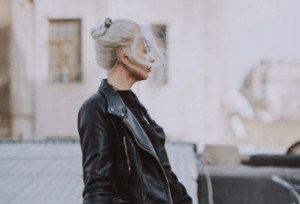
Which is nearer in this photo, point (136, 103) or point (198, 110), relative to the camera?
point (136, 103)

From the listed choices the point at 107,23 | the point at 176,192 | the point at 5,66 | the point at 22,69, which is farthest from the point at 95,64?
the point at 107,23

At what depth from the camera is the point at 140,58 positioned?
1.51 metres

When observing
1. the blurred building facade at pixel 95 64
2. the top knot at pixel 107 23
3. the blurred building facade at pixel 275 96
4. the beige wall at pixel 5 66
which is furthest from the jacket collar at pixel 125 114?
the blurred building facade at pixel 275 96

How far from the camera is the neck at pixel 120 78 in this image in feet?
5.02

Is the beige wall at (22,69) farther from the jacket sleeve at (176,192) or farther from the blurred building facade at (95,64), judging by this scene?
the jacket sleeve at (176,192)

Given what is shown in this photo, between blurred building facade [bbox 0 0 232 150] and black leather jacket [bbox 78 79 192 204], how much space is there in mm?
9988

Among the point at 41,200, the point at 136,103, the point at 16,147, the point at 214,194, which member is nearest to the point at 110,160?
the point at 136,103

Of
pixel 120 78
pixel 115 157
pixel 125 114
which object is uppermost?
pixel 120 78

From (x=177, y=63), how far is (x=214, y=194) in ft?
26.0

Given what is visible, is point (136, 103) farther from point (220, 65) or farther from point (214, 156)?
point (220, 65)

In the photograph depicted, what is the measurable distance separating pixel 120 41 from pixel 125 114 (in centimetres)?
25

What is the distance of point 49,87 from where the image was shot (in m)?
11.9

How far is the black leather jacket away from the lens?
4.39 feet

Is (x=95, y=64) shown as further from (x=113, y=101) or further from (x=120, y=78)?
(x=113, y=101)
